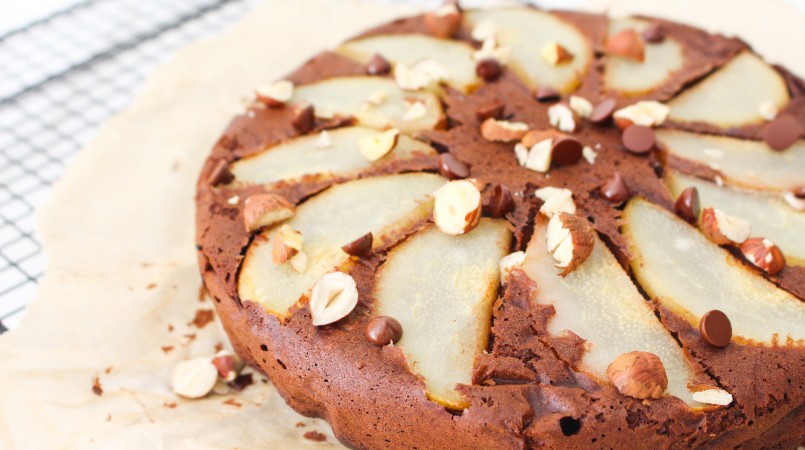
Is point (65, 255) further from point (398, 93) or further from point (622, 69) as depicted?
point (622, 69)

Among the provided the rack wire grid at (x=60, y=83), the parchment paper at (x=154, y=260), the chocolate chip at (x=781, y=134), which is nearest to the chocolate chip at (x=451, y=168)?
the parchment paper at (x=154, y=260)

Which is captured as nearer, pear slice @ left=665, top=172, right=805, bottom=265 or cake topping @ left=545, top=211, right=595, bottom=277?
cake topping @ left=545, top=211, right=595, bottom=277

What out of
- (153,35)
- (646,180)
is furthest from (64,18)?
(646,180)

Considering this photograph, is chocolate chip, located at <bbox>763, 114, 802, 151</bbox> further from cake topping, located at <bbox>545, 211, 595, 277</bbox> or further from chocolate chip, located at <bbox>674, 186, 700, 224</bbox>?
cake topping, located at <bbox>545, 211, 595, 277</bbox>

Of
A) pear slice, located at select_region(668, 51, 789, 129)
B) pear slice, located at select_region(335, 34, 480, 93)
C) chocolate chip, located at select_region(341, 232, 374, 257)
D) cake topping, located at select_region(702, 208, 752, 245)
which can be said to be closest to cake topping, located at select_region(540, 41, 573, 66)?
pear slice, located at select_region(335, 34, 480, 93)

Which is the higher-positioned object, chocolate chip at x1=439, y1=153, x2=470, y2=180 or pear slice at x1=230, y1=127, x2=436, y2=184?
chocolate chip at x1=439, y1=153, x2=470, y2=180

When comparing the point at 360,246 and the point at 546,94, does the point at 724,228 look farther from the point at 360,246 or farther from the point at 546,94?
the point at 360,246
